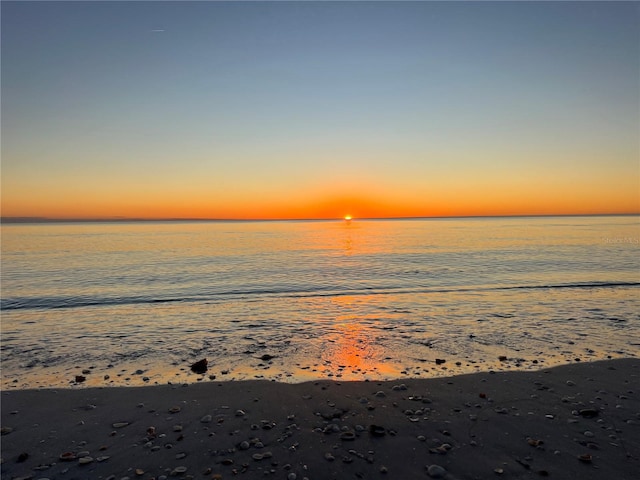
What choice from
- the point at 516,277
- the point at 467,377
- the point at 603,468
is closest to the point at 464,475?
the point at 603,468

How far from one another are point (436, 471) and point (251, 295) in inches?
767

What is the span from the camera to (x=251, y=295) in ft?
80.9

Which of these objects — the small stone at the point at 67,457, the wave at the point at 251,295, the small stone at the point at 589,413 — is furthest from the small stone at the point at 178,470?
the wave at the point at 251,295

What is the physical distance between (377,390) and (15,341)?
14012mm

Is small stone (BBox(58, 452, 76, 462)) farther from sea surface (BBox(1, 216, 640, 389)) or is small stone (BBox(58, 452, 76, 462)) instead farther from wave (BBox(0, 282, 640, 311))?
wave (BBox(0, 282, 640, 311))

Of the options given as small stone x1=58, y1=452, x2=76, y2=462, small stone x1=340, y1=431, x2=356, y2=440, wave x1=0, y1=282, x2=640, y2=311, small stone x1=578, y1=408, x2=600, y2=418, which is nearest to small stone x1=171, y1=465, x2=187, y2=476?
small stone x1=58, y1=452, x2=76, y2=462

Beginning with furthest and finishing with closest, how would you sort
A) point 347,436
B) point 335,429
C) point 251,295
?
1. point 251,295
2. point 335,429
3. point 347,436

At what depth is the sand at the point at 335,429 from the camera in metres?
6.31

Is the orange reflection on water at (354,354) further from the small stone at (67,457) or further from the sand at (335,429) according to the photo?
the small stone at (67,457)

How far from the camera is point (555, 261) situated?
39.2 metres

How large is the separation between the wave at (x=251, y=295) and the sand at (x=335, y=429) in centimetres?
1366

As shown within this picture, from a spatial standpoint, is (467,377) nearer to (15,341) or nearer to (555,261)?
(15,341)

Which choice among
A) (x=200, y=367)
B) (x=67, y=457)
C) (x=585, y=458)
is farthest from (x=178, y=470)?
(x=585, y=458)

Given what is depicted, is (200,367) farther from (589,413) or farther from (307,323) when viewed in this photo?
(589,413)
